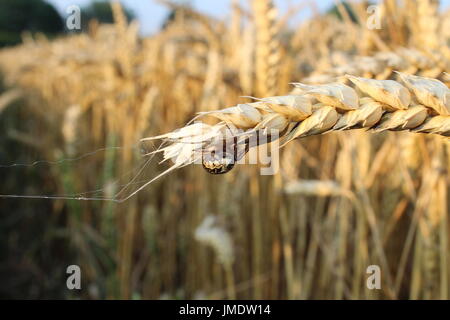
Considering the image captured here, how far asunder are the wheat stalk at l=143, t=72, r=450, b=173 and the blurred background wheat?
0.10m

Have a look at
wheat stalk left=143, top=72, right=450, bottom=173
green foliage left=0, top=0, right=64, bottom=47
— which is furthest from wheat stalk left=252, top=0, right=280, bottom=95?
green foliage left=0, top=0, right=64, bottom=47

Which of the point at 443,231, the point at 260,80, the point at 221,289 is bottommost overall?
the point at 221,289

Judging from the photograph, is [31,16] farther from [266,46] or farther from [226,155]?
[226,155]

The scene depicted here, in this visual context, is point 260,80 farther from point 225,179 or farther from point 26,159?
point 26,159

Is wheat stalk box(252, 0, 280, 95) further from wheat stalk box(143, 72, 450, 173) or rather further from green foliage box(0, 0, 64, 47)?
green foliage box(0, 0, 64, 47)

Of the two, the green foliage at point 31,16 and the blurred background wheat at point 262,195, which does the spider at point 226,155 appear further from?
the green foliage at point 31,16

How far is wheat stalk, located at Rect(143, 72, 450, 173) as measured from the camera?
32 centimetres

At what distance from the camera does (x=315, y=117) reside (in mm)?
325

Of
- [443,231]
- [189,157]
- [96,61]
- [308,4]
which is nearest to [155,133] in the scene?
[96,61]

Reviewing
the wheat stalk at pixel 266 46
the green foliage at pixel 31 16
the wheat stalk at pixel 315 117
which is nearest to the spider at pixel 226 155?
the wheat stalk at pixel 315 117

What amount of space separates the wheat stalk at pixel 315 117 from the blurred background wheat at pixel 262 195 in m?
0.10

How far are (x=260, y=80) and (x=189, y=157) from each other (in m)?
0.59

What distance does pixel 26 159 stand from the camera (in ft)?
8.07

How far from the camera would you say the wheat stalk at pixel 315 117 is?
318 mm
